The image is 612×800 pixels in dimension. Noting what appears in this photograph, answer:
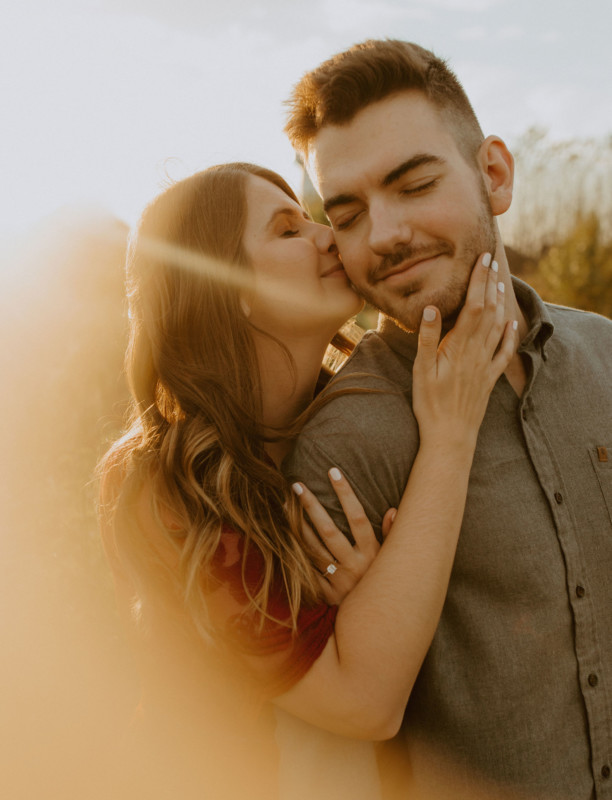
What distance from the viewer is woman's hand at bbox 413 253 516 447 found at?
7.06 ft

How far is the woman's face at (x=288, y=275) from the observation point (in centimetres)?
249

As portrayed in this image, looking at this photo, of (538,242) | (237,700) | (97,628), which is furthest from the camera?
(538,242)

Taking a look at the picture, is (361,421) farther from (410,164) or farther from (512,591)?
(410,164)

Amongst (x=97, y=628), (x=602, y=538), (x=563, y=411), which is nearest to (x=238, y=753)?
(x=602, y=538)

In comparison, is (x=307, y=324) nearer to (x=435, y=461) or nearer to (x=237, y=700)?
(x=435, y=461)

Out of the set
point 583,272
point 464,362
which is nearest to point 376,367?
point 464,362

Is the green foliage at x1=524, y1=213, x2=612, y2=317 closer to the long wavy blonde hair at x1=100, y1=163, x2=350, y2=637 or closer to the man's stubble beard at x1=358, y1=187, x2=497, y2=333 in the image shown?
the man's stubble beard at x1=358, y1=187, x2=497, y2=333

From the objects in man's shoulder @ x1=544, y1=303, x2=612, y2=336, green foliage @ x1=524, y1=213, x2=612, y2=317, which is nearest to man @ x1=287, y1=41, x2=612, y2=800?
man's shoulder @ x1=544, y1=303, x2=612, y2=336

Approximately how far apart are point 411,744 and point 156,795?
94cm

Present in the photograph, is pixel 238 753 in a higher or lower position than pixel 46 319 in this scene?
lower

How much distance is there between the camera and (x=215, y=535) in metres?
2.05

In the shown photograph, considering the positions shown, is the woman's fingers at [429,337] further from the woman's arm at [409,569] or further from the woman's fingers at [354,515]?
the woman's fingers at [354,515]

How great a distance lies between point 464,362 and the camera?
2.23m

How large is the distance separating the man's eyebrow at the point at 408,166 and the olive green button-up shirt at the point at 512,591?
0.62 meters
